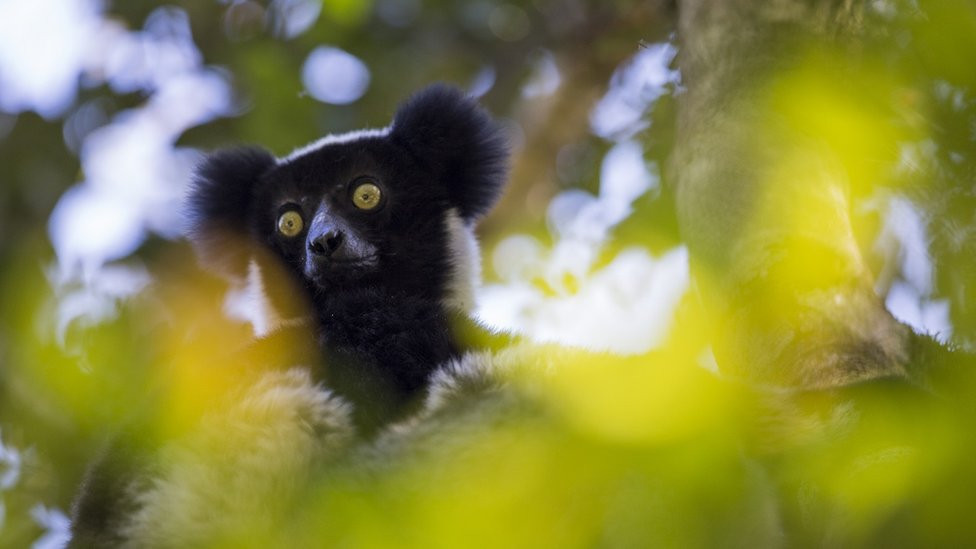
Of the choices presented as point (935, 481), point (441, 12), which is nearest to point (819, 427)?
point (935, 481)

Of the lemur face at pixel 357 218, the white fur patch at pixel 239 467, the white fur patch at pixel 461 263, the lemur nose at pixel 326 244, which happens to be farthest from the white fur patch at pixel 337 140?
the white fur patch at pixel 239 467

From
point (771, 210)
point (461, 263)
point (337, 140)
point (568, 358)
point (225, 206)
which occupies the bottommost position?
point (568, 358)

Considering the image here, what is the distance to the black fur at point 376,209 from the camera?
9.64ft

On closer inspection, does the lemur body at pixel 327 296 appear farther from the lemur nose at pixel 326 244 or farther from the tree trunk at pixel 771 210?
the tree trunk at pixel 771 210

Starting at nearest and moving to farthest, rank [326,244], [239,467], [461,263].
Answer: [239,467] < [326,244] < [461,263]

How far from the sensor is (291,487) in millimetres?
2209

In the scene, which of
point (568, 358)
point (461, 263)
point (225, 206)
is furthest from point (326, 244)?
point (568, 358)

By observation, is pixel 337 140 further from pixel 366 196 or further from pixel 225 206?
pixel 225 206

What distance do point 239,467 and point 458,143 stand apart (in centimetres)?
210

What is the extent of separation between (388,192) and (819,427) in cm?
207

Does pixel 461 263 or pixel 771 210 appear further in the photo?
pixel 461 263

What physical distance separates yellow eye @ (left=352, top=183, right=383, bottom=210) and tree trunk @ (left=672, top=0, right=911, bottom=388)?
118 centimetres

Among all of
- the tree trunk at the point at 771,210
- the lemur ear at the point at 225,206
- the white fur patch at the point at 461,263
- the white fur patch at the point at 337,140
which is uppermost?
A: the white fur patch at the point at 337,140

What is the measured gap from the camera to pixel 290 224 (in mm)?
3631
